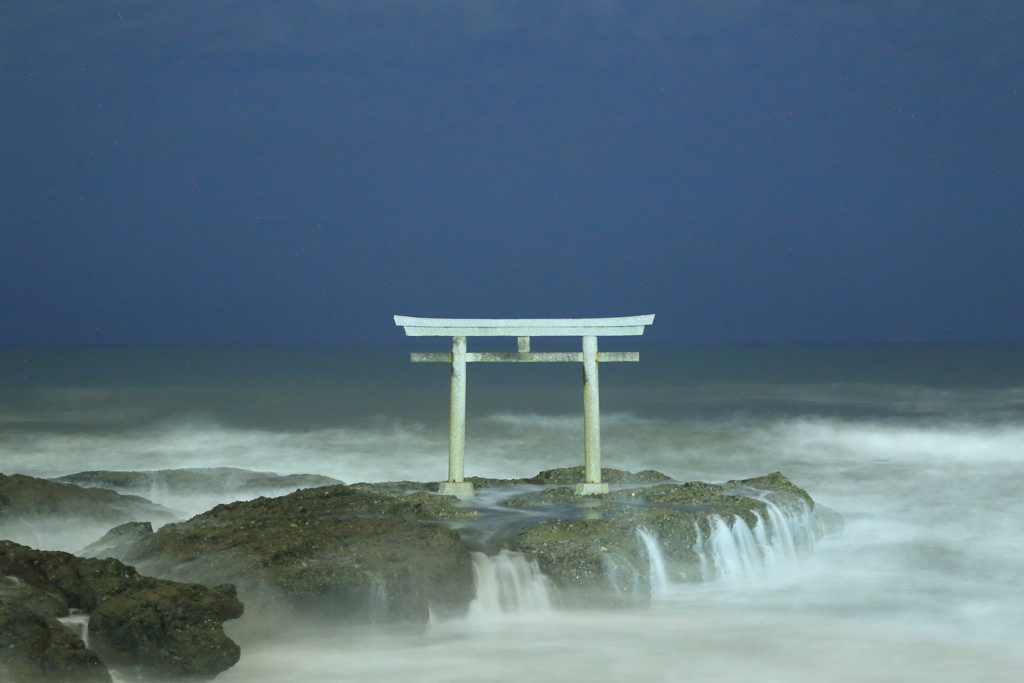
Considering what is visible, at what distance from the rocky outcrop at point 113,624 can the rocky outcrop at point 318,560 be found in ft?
2.52

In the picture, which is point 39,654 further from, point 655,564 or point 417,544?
point 655,564

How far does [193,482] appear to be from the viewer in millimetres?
15867

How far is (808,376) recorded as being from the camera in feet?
197

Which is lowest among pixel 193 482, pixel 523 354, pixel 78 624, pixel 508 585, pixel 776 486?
pixel 78 624

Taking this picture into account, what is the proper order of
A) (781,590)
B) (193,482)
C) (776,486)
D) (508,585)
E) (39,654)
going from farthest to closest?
(193,482)
(776,486)
(781,590)
(508,585)
(39,654)

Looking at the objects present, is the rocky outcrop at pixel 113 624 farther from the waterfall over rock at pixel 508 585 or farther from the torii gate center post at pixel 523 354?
→ the torii gate center post at pixel 523 354

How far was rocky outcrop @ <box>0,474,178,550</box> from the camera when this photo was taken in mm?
11992

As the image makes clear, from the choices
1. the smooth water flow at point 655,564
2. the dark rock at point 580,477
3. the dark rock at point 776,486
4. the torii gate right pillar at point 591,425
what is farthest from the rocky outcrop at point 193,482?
the smooth water flow at point 655,564

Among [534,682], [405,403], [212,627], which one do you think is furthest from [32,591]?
[405,403]

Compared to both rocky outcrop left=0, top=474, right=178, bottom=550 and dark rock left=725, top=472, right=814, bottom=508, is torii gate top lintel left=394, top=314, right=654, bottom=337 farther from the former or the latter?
rocky outcrop left=0, top=474, right=178, bottom=550

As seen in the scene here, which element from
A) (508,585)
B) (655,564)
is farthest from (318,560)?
(655,564)

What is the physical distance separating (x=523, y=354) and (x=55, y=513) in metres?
5.80

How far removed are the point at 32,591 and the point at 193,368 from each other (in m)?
69.8

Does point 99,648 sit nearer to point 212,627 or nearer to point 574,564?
point 212,627
